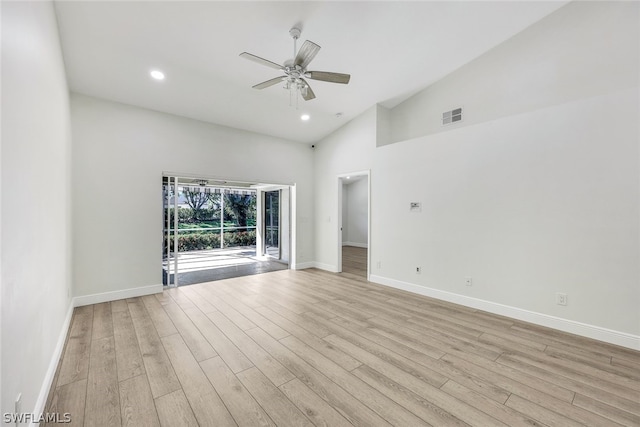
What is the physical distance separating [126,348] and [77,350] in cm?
46

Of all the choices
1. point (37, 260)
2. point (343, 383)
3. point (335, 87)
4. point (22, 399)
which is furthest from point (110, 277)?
point (335, 87)

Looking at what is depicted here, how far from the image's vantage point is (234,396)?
193cm

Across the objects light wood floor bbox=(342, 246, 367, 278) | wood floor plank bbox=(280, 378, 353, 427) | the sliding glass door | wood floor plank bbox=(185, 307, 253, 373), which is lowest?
light wood floor bbox=(342, 246, 367, 278)

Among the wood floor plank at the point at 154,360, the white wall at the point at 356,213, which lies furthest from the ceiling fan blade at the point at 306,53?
the white wall at the point at 356,213

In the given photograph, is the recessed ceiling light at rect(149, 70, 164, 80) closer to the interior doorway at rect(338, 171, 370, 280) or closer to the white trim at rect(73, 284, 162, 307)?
the white trim at rect(73, 284, 162, 307)

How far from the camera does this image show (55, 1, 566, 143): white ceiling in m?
2.72

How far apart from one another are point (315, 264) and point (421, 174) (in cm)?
342

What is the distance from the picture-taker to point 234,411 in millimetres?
1783

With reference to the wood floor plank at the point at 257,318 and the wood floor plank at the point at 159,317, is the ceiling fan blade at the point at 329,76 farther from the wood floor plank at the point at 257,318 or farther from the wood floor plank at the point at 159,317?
the wood floor plank at the point at 159,317

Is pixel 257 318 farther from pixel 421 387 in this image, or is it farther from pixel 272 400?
pixel 421 387

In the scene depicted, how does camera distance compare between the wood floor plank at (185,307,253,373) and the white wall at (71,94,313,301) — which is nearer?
the wood floor plank at (185,307,253,373)

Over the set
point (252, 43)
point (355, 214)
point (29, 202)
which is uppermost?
point (252, 43)

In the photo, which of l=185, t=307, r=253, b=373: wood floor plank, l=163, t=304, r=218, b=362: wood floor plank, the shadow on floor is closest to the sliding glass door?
the shadow on floor

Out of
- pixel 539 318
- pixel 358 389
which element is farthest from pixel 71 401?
pixel 539 318
